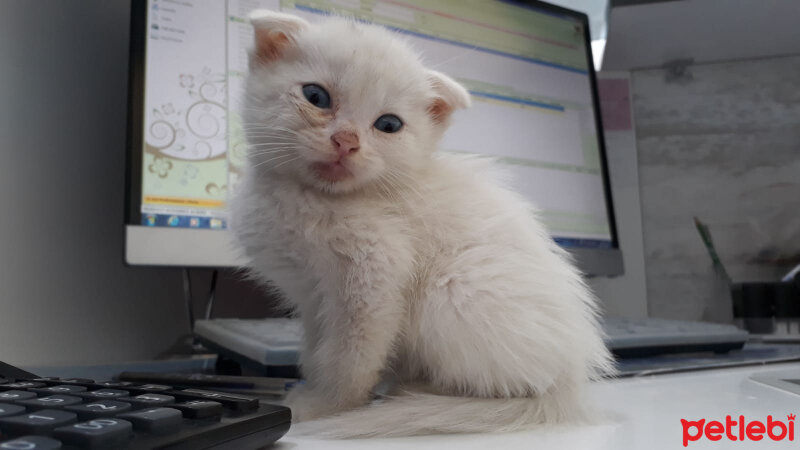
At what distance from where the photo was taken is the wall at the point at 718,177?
1245 mm

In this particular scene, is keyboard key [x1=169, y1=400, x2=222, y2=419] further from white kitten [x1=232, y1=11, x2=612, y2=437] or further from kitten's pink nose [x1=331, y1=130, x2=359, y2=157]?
kitten's pink nose [x1=331, y1=130, x2=359, y2=157]

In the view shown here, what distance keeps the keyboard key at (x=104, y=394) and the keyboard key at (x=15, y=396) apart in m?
0.02

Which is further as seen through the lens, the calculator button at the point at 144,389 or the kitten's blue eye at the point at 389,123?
the kitten's blue eye at the point at 389,123

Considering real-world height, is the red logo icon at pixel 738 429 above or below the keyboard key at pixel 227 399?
below

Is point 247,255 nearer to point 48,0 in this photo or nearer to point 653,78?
point 48,0

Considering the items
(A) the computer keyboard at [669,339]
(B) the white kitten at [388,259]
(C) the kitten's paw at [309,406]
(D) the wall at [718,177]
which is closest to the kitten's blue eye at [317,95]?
(B) the white kitten at [388,259]

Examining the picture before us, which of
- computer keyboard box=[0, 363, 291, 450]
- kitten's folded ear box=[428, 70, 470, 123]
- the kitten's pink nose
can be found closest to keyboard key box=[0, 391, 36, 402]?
computer keyboard box=[0, 363, 291, 450]

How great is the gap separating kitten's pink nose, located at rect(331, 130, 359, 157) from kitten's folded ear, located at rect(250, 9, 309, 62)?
0.12 m

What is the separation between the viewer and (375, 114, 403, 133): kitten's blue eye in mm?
460

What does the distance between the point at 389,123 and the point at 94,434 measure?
32 centimetres

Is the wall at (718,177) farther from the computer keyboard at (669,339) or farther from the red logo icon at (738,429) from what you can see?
the red logo icon at (738,429)

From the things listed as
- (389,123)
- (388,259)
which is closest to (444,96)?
(389,123)

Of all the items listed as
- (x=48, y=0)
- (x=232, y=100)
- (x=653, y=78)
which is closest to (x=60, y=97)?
(x=48, y=0)

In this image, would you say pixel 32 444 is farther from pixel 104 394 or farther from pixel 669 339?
pixel 669 339
